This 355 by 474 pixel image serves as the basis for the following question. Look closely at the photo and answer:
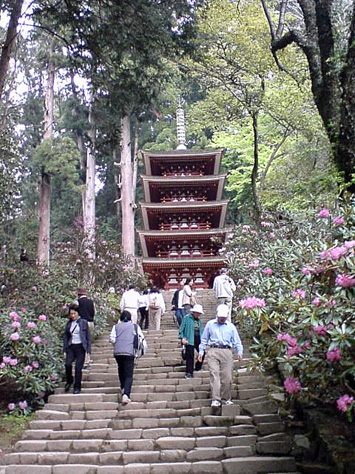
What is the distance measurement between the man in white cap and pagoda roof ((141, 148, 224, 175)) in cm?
1693

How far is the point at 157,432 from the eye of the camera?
6.32 meters

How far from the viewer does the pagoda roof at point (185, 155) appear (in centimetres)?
2287

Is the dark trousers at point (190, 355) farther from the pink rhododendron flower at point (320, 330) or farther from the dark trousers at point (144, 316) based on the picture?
the dark trousers at point (144, 316)

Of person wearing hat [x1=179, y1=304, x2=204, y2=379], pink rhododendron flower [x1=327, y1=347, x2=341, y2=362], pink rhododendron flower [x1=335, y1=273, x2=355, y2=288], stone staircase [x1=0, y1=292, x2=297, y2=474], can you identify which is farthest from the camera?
person wearing hat [x1=179, y1=304, x2=204, y2=379]

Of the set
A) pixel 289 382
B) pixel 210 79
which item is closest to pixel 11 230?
pixel 210 79

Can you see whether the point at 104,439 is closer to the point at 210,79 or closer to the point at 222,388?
the point at 222,388

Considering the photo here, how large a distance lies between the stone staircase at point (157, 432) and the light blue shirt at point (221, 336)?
845mm

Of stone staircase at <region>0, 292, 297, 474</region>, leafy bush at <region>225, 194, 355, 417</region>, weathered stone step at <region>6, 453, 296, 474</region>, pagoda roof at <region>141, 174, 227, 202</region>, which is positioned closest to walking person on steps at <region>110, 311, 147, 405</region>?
stone staircase at <region>0, 292, 297, 474</region>

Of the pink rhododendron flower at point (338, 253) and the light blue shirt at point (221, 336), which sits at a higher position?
the pink rhododendron flower at point (338, 253)

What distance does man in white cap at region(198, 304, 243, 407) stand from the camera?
640cm

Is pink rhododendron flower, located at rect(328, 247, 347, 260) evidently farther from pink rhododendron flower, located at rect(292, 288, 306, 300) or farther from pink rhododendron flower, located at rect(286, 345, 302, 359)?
pink rhododendron flower, located at rect(286, 345, 302, 359)

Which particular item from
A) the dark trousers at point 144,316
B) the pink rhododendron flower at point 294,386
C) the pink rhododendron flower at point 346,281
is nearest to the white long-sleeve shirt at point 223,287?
the dark trousers at point 144,316

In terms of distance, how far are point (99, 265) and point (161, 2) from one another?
8697 mm

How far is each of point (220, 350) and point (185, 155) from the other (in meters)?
17.6
